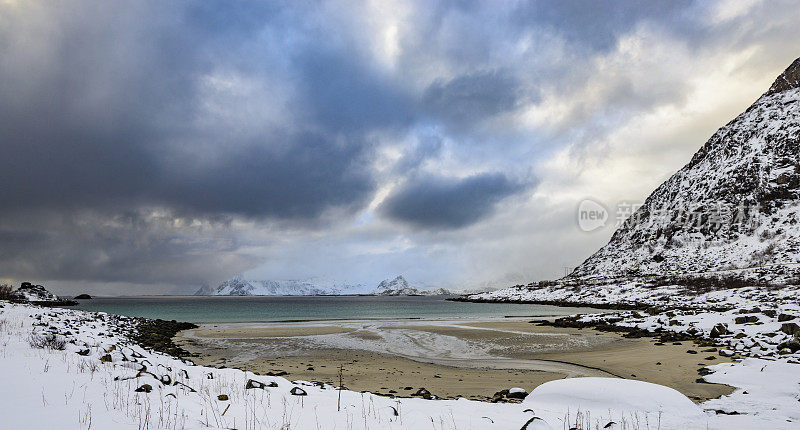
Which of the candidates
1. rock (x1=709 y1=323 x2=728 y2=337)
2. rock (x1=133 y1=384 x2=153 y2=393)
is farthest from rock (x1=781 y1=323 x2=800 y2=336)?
rock (x1=133 y1=384 x2=153 y2=393)

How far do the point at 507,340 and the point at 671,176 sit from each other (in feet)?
548

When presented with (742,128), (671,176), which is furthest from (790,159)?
→ (671,176)

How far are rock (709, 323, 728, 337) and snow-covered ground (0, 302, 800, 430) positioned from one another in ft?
47.3

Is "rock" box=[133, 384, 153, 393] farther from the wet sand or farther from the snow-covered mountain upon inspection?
the snow-covered mountain

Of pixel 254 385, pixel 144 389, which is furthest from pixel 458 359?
pixel 144 389

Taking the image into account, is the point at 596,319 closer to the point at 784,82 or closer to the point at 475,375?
the point at 475,375

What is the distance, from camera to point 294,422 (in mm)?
7016

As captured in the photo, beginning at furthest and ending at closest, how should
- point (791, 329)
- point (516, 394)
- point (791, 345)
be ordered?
point (791, 329)
point (791, 345)
point (516, 394)

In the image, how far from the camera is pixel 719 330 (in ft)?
77.8

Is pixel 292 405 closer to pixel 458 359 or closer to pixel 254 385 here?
pixel 254 385

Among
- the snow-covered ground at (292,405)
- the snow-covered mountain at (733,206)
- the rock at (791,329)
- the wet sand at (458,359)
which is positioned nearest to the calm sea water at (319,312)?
the wet sand at (458,359)

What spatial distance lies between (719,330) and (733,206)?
116456mm

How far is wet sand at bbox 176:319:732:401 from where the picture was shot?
15.3 m

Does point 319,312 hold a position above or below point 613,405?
below
